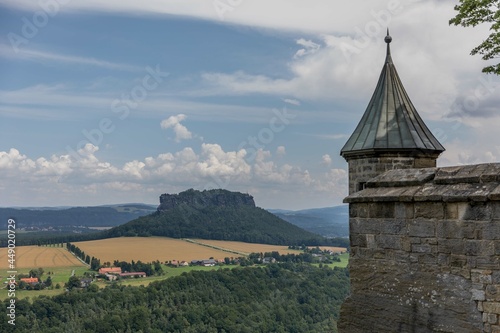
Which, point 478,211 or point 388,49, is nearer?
point 478,211

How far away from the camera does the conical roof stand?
1299 cm

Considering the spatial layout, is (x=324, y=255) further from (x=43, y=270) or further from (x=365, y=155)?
(x=365, y=155)

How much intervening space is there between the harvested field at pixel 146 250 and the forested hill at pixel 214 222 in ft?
12.1

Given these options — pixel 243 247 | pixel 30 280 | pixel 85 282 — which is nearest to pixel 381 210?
pixel 30 280

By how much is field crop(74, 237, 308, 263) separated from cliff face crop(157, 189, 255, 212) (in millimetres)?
11797

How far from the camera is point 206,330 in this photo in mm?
65500

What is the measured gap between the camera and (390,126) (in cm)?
1342

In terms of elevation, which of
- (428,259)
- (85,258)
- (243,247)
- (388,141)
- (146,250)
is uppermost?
(388,141)

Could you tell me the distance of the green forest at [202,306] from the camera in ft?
201

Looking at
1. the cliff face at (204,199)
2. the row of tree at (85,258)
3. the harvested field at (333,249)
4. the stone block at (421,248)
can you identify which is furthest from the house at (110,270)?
the stone block at (421,248)

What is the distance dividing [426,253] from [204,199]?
401 ft

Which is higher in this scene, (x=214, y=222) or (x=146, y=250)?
(x=214, y=222)

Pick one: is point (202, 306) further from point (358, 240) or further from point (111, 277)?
point (358, 240)

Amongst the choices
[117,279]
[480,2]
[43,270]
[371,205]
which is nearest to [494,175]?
[371,205]
